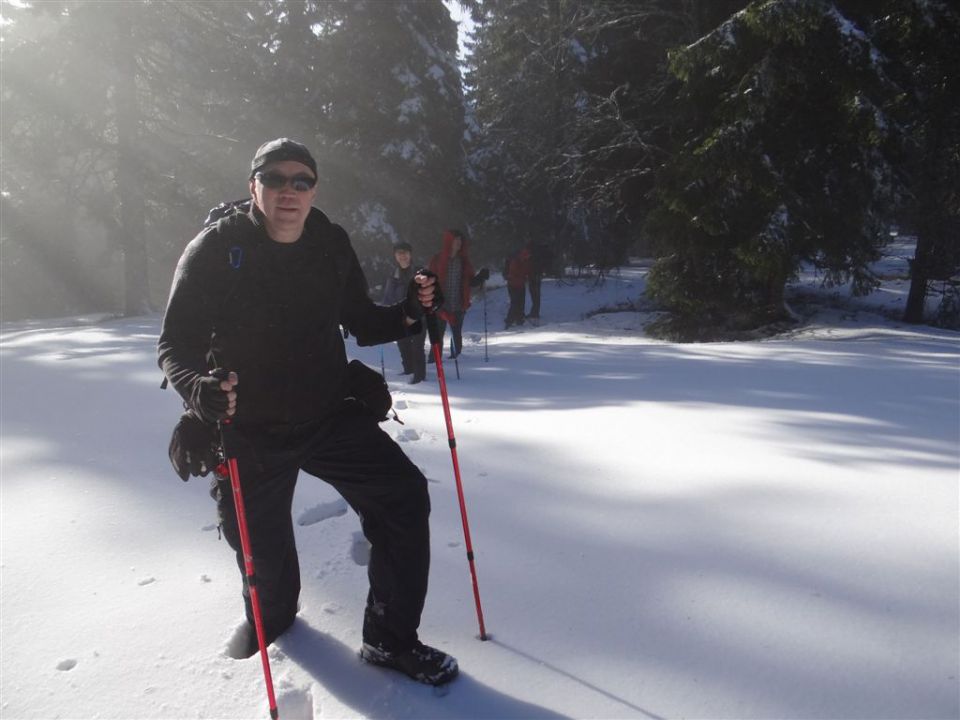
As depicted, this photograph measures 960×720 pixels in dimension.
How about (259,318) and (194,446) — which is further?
(259,318)

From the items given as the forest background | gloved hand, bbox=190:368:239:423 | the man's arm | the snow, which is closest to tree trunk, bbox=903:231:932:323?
the forest background

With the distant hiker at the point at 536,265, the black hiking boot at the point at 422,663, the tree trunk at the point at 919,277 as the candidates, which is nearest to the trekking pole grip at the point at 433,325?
the black hiking boot at the point at 422,663

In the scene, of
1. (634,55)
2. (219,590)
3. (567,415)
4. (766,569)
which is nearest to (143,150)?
(634,55)

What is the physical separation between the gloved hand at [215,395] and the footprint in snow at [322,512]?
197 centimetres

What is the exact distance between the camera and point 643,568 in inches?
131

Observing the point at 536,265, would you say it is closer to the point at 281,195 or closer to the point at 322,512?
the point at 322,512

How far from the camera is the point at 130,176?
59.2ft

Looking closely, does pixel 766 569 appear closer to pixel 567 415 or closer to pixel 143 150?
pixel 567 415

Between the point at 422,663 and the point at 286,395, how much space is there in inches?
44.0

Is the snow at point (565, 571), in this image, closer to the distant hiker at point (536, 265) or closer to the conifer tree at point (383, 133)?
the distant hiker at point (536, 265)

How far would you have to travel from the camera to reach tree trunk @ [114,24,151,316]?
683 inches

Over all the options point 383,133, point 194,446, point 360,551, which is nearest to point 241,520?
point 194,446

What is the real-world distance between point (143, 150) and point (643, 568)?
18.9 meters

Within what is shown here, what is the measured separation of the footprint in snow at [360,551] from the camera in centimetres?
356
